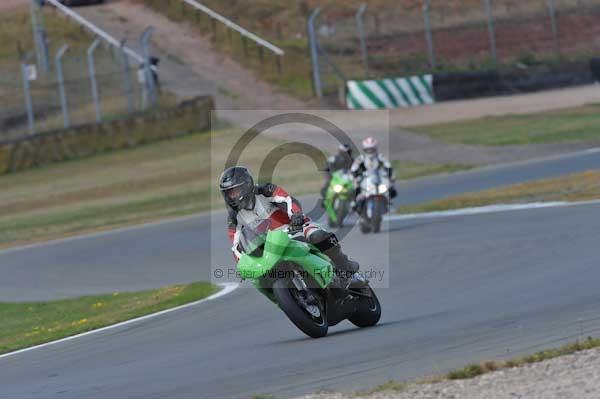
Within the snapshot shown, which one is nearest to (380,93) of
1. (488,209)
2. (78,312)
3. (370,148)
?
(488,209)

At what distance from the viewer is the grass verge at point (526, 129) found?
30.4 m

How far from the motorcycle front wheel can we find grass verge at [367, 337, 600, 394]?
2008mm

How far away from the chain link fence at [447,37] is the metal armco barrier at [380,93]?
1.48m

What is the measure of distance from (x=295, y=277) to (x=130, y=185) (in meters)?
22.4

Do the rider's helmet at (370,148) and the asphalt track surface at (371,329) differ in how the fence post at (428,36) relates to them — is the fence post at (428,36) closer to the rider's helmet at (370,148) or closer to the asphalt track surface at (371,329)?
the asphalt track surface at (371,329)

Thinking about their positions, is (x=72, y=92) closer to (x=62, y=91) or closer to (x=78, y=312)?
(x=62, y=91)

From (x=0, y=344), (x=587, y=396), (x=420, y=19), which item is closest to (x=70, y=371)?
(x=0, y=344)

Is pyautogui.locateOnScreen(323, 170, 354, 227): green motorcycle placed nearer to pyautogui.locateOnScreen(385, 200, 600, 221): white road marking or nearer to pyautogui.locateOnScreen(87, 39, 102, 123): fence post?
pyautogui.locateOnScreen(385, 200, 600, 221): white road marking

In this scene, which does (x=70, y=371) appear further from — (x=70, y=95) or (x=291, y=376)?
(x=70, y=95)

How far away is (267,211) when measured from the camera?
9.63 meters

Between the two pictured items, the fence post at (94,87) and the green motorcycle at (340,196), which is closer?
the green motorcycle at (340,196)

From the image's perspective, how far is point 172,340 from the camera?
35.2 feet

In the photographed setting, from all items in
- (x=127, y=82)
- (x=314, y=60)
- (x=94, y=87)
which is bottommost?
(x=94, y=87)

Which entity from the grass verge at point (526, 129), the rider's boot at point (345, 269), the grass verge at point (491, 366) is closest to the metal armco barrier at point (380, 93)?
the grass verge at point (526, 129)
